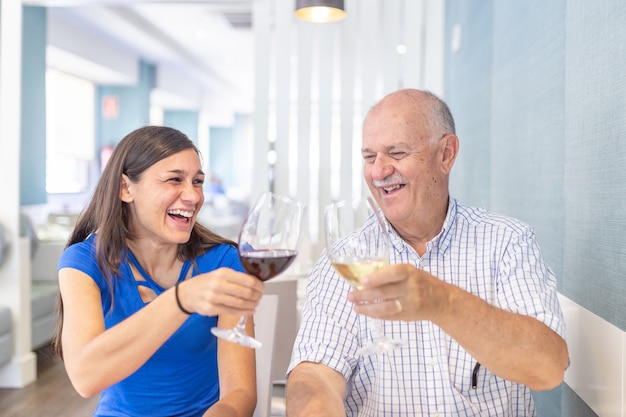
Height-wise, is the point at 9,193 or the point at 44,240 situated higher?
the point at 9,193

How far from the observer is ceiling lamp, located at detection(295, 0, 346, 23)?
3.76 meters

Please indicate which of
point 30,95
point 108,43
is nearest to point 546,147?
point 30,95

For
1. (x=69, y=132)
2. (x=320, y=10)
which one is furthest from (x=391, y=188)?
(x=69, y=132)

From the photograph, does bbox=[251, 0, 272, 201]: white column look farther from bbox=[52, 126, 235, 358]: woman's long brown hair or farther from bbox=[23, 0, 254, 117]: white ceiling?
bbox=[52, 126, 235, 358]: woman's long brown hair

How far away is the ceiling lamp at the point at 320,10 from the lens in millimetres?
3756

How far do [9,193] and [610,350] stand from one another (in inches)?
162

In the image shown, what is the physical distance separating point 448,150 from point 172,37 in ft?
29.3

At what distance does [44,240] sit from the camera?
5832 millimetres

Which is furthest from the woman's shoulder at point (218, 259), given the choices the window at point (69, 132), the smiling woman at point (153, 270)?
the window at point (69, 132)

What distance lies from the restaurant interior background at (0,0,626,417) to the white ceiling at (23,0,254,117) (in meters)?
0.04

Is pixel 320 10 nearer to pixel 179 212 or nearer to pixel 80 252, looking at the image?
pixel 179 212

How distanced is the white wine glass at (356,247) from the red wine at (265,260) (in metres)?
0.08

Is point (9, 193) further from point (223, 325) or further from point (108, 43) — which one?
point (108, 43)

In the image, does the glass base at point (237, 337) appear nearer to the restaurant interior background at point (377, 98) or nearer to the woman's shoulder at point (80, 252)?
the woman's shoulder at point (80, 252)
